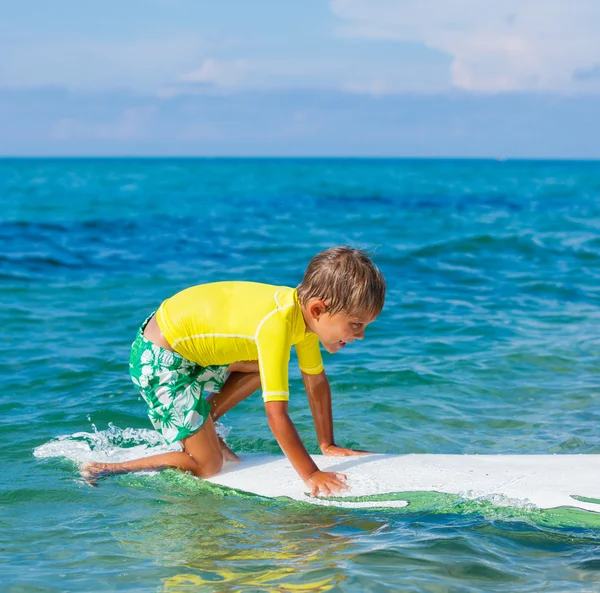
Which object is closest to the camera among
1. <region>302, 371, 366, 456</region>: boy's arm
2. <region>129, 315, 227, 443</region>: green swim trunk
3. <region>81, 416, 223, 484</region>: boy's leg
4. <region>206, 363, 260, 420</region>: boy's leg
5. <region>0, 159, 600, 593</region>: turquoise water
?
<region>0, 159, 600, 593</region>: turquoise water

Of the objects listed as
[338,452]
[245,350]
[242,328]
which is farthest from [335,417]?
[242,328]

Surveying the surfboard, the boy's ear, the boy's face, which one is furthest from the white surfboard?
the boy's ear

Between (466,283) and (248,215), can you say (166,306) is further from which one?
(248,215)

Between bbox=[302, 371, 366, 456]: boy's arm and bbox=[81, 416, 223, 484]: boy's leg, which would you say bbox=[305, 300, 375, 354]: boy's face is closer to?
bbox=[302, 371, 366, 456]: boy's arm

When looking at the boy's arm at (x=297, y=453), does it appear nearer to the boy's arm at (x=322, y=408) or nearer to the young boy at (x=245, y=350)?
the young boy at (x=245, y=350)

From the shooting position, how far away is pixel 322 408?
464 centimetres

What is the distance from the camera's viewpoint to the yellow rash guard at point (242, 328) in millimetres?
3961

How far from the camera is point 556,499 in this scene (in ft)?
12.8

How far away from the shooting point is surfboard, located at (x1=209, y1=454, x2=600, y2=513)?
3.97 metres

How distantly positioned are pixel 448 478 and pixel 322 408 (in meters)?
0.83

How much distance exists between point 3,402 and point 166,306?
2.49 metres

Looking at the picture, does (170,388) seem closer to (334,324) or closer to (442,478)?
(334,324)

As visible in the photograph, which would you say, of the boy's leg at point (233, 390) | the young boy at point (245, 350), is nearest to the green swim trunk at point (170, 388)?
the young boy at point (245, 350)

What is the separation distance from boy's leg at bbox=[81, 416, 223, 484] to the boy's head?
0.95 metres
